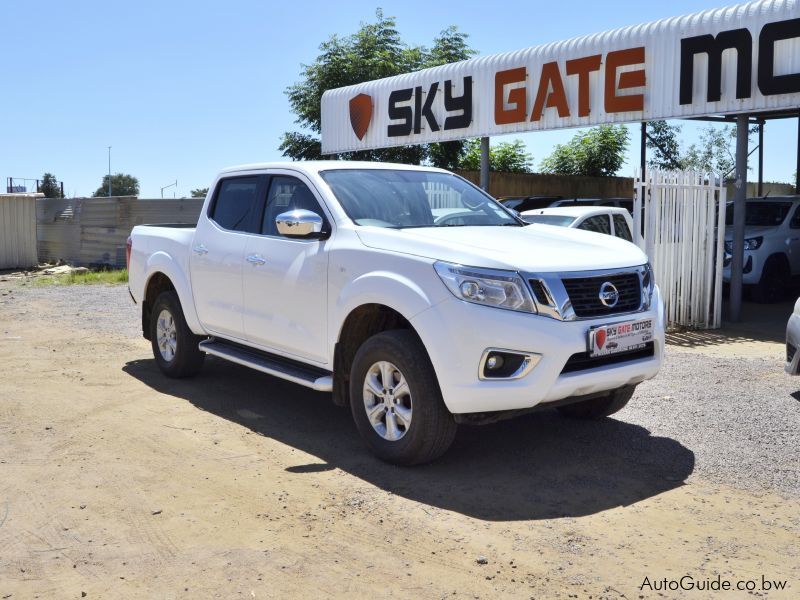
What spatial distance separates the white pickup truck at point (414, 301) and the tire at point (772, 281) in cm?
940

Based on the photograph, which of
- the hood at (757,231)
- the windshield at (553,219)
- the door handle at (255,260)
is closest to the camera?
the door handle at (255,260)

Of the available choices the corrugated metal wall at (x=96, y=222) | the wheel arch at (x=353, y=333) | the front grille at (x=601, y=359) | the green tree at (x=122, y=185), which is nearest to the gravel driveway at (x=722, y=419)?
the front grille at (x=601, y=359)

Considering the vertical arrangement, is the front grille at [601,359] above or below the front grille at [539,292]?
below

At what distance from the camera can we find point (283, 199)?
664 centimetres

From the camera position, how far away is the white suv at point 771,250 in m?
Result: 14.5

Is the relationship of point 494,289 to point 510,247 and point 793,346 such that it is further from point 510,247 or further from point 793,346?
point 793,346

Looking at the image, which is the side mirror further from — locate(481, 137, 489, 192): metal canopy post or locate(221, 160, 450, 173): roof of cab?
locate(481, 137, 489, 192): metal canopy post

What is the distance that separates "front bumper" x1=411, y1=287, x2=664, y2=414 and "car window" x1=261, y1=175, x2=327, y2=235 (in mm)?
1751

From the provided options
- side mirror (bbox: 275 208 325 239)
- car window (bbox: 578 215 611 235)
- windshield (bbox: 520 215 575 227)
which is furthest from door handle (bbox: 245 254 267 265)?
car window (bbox: 578 215 611 235)

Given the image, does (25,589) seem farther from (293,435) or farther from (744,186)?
(744,186)

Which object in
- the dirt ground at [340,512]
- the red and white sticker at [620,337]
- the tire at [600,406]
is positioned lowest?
the dirt ground at [340,512]

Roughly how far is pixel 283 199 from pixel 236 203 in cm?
71

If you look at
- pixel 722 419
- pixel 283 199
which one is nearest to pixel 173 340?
pixel 283 199

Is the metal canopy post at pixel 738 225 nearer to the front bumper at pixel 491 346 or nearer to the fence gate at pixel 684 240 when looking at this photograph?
the fence gate at pixel 684 240
